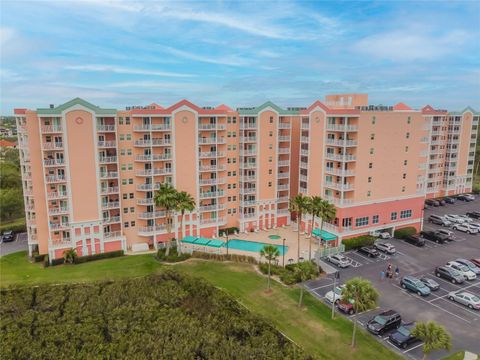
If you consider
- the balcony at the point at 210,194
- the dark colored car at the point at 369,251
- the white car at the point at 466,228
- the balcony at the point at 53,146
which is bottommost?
the dark colored car at the point at 369,251

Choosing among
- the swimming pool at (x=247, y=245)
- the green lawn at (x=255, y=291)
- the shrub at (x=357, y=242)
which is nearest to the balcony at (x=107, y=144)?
the green lawn at (x=255, y=291)

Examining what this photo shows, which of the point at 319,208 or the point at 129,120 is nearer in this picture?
the point at 319,208

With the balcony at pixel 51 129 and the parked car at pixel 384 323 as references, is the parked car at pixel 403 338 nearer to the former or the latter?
the parked car at pixel 384 323

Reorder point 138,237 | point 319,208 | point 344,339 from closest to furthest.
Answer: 1. point 344,339
2. point 319,208
3. point 138,237

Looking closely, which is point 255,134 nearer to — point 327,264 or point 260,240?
point 260,240

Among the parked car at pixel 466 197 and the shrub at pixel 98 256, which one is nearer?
the shrub at pixel 98 256

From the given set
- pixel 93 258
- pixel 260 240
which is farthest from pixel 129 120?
pixel 260 240

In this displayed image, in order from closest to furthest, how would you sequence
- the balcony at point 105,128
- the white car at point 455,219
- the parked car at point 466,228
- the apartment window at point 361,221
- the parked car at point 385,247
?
the balcony at point 105,128, the parked car at point 385,247, the apartment window at point 361,221, the parked car at point 466,228, the white car at point 455,219

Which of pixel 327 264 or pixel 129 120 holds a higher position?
pixel 129 120
